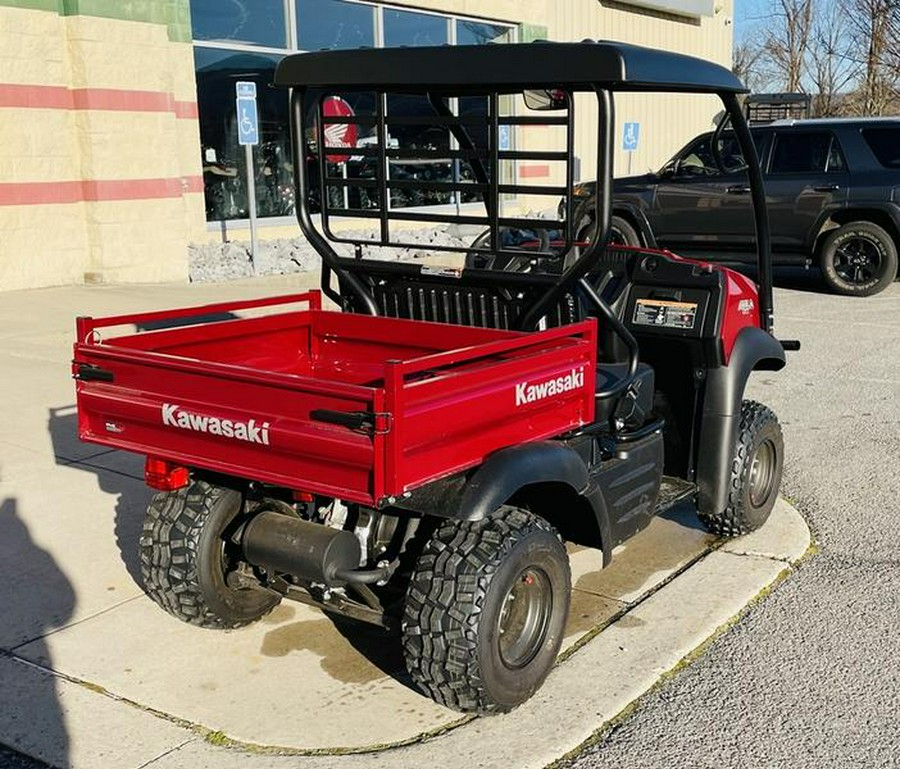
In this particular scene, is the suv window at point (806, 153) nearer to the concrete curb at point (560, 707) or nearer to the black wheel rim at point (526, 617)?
the concrete curb at point (560, 707)

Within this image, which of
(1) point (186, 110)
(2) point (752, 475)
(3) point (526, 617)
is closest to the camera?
(3) point (526, 617)

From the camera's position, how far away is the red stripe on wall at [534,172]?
59.9 ft

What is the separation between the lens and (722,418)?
4.53 metres

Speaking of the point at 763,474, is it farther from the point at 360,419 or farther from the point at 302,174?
the point at 360,419

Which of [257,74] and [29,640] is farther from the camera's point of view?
[257,74]

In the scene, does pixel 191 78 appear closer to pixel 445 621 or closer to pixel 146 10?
pixel 146 10

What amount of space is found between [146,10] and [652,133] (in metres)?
14.2

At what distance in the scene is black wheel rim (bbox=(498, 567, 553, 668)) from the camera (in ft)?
11.4

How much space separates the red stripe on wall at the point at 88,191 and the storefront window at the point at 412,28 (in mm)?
5132

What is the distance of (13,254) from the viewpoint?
11680 mm

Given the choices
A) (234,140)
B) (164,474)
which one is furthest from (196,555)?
(234,140)

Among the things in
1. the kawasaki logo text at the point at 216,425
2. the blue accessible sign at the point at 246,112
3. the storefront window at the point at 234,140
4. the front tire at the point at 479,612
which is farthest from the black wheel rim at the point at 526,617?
the storefront window at the point at 234,140

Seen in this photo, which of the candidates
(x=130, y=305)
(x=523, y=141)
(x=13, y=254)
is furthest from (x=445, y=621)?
(x=523, y=141)

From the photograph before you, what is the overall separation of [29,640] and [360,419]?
178cm
